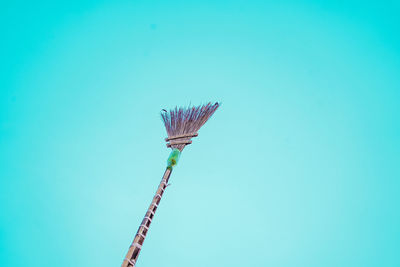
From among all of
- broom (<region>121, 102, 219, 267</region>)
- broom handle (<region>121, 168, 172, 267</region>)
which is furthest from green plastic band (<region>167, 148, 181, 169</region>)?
broom handle (<region>121, 168, 172, 267</region>)

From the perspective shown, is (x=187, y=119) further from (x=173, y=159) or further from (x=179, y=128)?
(x=173, y=159)

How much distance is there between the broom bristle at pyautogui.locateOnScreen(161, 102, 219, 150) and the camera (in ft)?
14.9

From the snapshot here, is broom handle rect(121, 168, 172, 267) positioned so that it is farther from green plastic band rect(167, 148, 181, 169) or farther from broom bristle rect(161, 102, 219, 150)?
broom bristle rect(161, 102, 219, 150)

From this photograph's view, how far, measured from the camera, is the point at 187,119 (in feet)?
15.6

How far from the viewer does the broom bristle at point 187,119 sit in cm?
455

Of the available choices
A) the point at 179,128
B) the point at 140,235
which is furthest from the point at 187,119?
the point at 140,235

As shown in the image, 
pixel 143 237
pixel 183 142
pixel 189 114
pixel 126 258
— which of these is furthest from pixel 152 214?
pixel 189 114

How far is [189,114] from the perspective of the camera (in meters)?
4.87

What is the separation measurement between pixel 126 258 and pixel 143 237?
0.93 ft

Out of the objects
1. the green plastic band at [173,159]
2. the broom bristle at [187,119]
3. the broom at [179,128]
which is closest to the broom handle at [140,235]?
the broom at [179,128]

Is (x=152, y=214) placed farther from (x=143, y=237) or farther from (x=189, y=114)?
(x=189, y=114)

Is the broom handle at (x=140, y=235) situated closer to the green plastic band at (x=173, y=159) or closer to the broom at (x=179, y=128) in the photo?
the broom at (x=179, y=128)

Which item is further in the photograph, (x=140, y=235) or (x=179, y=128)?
(x=179, y=128)

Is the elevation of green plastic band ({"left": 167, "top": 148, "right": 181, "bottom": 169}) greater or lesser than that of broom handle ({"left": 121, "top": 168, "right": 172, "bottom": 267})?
greater
